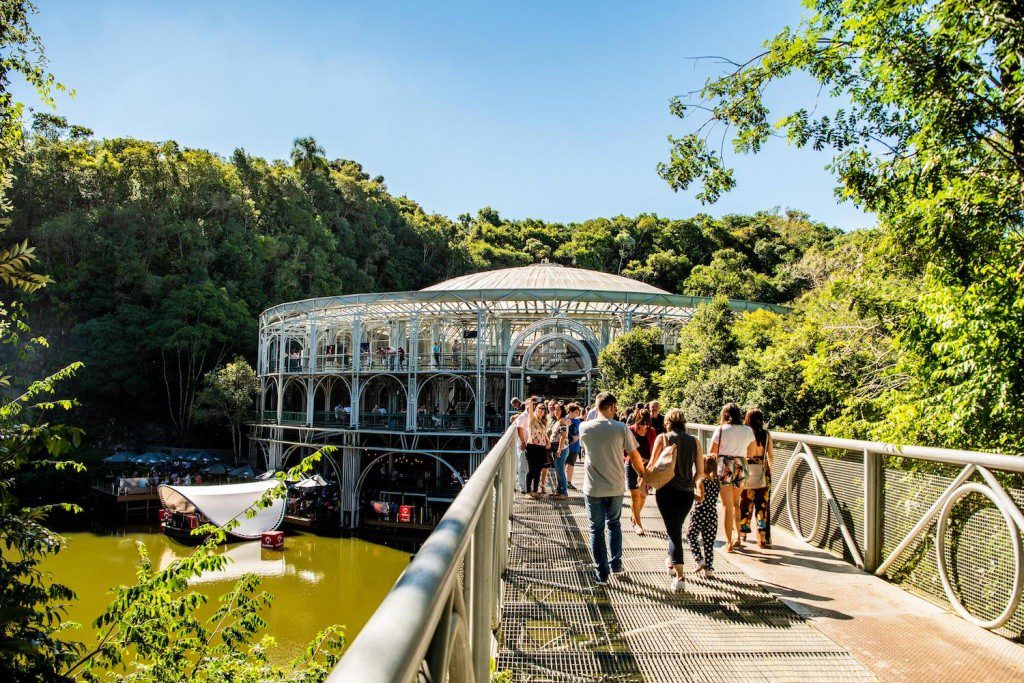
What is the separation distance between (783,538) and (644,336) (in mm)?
17346

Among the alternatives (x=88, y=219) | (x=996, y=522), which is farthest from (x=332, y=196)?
(x=996, y=522)

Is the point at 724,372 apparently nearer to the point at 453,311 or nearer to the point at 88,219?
the point at 453,311

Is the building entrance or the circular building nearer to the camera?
the circular building

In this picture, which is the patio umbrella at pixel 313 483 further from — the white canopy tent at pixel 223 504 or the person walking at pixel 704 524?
the person walking at pixel 704 524

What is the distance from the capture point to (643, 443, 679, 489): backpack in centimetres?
541

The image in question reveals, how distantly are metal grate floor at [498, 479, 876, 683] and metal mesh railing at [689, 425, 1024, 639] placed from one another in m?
1.04

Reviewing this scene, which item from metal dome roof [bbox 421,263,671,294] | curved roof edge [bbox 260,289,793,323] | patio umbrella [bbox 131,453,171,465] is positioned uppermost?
metal dome roof [bbox 421,263,671,294]

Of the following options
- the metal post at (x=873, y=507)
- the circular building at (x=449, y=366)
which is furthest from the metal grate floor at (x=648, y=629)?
the circular building at (x=449, y=366)

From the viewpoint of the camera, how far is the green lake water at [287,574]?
64.1 ft

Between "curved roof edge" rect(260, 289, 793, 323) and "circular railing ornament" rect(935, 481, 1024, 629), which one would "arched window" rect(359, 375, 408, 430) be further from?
"circular railing ornament" rect(935, 481, 1024, 629)

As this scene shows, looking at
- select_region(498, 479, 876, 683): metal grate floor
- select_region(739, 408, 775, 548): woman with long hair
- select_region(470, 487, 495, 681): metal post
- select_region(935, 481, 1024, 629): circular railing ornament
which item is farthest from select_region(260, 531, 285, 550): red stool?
select_region(470, 487, 495, 681): metal post

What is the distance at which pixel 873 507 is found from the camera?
17.5 ft

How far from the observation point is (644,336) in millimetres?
23859

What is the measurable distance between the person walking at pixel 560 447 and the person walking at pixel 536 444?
1.11 ft
